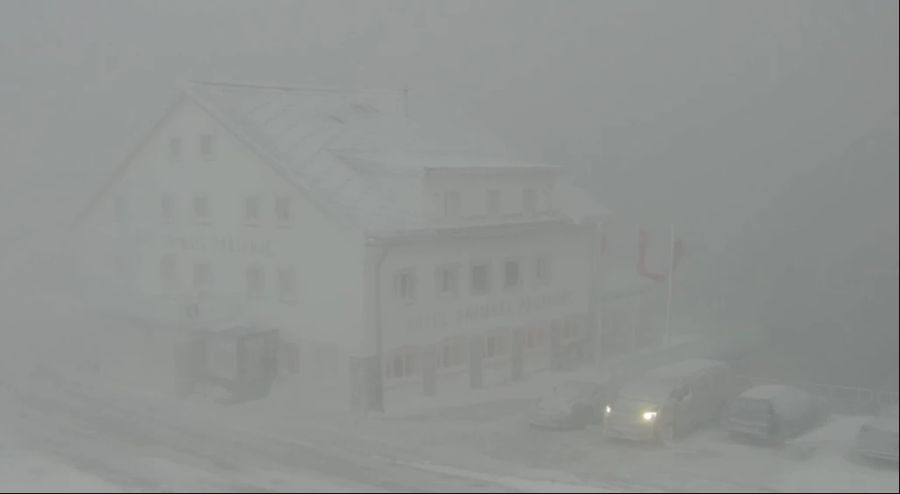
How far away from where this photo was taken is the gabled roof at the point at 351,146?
2489 cm

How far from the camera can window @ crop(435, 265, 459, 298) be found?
25812 mm

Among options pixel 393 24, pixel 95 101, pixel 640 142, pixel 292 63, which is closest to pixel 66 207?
pixel 95 101

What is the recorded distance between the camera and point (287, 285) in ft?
84.8

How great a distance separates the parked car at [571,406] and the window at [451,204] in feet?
16.7

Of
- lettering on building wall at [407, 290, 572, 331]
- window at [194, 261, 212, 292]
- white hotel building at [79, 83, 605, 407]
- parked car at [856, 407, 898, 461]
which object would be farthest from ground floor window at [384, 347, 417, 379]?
parked car at [856, 407, 898, 461]

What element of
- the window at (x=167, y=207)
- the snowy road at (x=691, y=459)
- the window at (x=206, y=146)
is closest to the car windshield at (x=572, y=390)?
the snowy road at (x=691, y=459)

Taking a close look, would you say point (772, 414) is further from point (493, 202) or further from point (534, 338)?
point (493, 202)

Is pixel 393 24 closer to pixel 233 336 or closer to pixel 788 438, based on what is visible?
pixel 233 336

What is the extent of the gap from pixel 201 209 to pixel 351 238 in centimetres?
536

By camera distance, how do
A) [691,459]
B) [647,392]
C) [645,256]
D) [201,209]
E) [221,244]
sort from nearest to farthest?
[691,459]
[647,392]
[221,244]
[201,209]
[645,256]

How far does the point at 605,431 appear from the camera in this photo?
20.7 m

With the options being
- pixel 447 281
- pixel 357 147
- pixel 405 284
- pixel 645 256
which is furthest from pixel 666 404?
pixel 357 147

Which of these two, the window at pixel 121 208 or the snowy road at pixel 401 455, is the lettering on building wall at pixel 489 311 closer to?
the snowy road at pixel 401 455

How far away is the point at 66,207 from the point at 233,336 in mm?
24321
